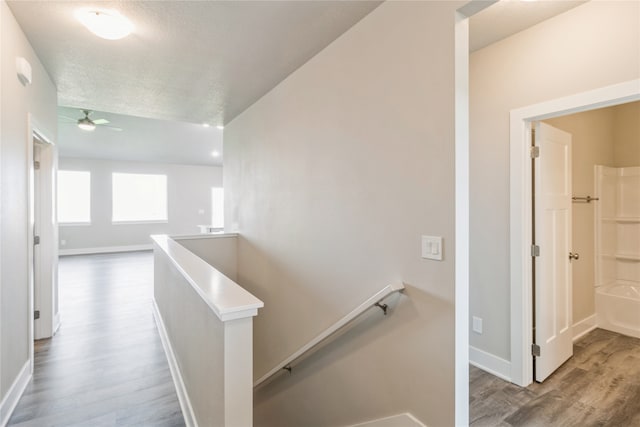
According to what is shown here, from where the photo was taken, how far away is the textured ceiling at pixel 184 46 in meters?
2.00

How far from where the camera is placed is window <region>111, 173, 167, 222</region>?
9.00m

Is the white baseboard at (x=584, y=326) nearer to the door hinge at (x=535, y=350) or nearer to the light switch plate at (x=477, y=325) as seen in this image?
the door hinge at (x=535, y=350)

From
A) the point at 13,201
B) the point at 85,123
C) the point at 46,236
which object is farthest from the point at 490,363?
the point at 85,123

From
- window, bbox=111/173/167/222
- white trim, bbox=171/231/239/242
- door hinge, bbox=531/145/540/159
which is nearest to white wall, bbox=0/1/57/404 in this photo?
white trim, bbox=171/231/239/242

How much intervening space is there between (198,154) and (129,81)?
18.8ft

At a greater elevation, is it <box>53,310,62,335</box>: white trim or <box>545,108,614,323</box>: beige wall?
<box>545,108,614,323</box>: beige wall

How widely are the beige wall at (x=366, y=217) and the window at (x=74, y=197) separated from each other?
305 inches

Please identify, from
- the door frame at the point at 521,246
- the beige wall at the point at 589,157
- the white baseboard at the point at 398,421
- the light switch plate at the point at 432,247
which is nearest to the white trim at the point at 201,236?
the white baseboard at the point at 398,421

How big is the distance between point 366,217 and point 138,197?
9283 millimetres

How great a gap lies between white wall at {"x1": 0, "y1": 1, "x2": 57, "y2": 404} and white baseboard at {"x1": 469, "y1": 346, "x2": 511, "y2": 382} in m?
3.47

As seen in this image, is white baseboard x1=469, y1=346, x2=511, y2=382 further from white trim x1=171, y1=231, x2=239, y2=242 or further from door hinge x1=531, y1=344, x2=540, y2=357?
white trim x1=171, y1=231, x2=239, y2=242

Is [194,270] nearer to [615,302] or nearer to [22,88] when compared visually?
[22,88]

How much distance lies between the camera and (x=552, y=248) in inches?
102

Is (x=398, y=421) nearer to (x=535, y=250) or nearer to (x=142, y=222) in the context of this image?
(x=535, y=250)
